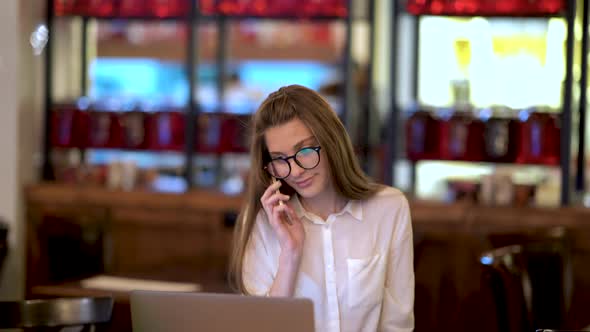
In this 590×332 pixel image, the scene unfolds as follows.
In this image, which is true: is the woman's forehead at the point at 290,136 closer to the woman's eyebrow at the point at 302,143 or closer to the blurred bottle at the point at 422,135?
the woman's eyebrow at the point at 302,143

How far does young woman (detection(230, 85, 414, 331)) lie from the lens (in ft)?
8.25

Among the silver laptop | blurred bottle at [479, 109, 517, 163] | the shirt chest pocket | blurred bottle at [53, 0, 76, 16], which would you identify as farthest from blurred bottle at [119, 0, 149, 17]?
the silver laptop

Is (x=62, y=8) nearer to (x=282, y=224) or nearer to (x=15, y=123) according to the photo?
(x=15, y=123)

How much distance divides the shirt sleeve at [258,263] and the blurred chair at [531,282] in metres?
0.84

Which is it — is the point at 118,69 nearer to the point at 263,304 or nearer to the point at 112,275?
the point at 112,275

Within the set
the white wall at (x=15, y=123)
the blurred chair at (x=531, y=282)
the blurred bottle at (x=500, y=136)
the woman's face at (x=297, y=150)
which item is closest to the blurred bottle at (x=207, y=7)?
the white wall at (x=15, y=123)

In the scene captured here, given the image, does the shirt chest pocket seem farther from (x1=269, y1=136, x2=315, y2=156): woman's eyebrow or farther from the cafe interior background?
the cafe interior background

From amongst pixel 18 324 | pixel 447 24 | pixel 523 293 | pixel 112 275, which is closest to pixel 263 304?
pixel 18 324

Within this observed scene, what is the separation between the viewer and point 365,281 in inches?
101

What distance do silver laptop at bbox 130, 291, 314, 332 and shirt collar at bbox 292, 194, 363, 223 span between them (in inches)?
30.3

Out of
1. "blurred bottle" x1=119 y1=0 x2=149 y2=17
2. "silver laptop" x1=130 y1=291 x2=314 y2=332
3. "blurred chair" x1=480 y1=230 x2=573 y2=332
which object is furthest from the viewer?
"blurred bottle" x1=119 y1=0 x2=149 y2=17

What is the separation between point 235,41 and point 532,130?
3032 millimetres

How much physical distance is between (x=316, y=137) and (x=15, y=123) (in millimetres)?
3204

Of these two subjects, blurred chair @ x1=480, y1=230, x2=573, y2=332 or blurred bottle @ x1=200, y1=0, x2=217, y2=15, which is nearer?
blurred chair @ x1=480, y1=230, x2=573, y2=332
